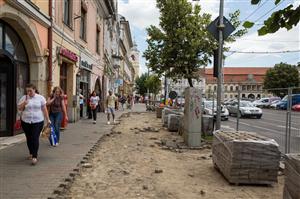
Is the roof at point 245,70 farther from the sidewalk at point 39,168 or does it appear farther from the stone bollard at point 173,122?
the sidewalk at point 39,168

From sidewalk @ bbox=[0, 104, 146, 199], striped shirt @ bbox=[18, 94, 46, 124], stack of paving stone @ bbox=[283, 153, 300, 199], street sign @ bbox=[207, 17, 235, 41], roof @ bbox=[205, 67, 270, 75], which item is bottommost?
sidewalk @ bbox=[0, 104, 146, 199]

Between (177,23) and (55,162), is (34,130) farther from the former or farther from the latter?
(177,23)

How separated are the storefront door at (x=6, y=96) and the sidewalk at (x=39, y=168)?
1162 millimetres

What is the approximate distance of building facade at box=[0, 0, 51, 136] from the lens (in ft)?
36.6

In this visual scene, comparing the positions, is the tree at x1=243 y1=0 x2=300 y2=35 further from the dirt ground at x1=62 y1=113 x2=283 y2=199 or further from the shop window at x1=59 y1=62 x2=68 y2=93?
the shop window at x1=59 y1=62 x2=68 y2=93

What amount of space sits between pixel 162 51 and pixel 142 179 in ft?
39.0

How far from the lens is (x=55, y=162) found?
316 inches

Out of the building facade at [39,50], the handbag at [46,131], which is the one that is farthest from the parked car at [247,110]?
the handbag at [46,131]

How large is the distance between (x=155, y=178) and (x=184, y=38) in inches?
424

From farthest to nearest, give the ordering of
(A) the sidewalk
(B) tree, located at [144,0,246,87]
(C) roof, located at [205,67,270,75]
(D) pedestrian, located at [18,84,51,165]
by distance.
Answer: (C) roof, located at [205,67,270,75] → (B) tree, located at [144,0,246,87] → (D) pedestrian, located at [18,84,51,165] → (A) the sidewalk

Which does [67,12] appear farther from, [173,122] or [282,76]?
[282,76]

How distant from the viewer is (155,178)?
717 centimetres

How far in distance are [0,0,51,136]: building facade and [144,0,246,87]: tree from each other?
228 inches

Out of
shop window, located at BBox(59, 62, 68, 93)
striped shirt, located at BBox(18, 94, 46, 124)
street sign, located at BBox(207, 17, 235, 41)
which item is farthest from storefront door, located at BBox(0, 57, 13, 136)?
street sign, located at BBox(207, 17, 235, 41)
